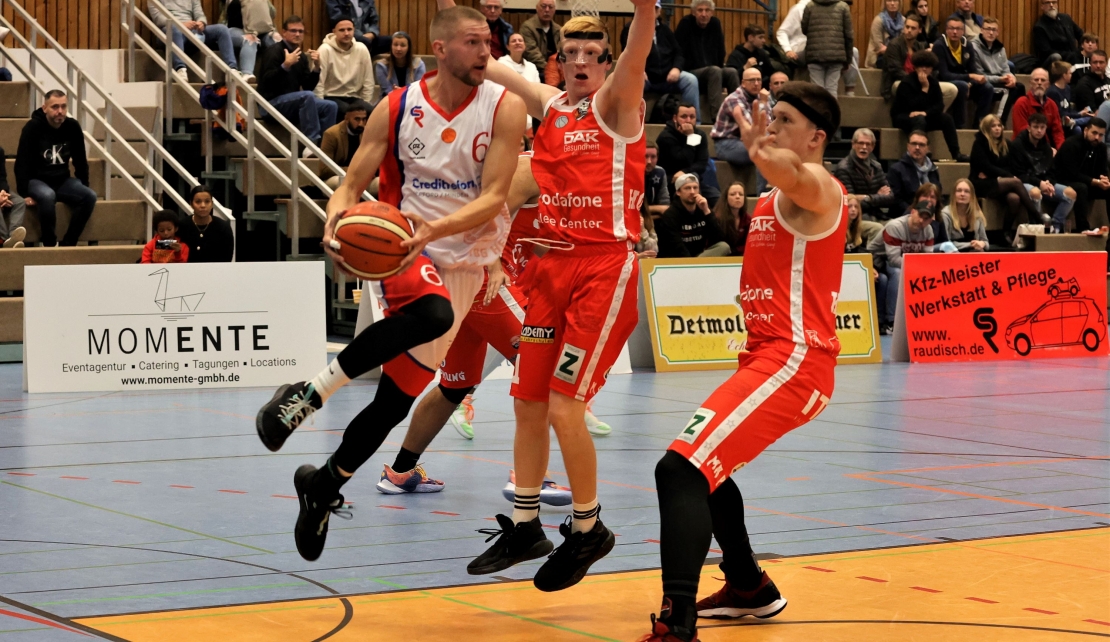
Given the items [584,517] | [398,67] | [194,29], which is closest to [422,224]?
[584,517]

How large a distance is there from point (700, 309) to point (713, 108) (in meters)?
6.46

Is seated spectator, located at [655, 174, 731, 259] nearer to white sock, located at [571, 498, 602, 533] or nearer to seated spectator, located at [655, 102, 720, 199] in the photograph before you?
seated spectator, located at [655, 102, 720, 199]

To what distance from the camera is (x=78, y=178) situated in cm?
1473

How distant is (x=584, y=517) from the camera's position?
5430mm

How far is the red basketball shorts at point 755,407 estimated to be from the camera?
4555 mm

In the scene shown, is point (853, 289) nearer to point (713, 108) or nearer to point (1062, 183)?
point (713, 108)

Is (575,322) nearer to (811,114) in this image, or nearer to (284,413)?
(284,413)

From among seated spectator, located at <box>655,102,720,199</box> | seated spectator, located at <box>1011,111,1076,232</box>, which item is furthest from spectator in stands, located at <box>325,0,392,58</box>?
seated spectator, located at <box>1011,111,1076,232</box>

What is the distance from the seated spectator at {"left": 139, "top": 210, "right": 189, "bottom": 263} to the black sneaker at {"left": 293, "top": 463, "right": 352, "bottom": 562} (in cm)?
800

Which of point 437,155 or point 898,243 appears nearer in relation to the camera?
point 437,155

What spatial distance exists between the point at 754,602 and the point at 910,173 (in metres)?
13.7

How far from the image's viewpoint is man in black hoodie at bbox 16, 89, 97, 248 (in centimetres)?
1421

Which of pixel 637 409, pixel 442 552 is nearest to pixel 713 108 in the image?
pixel 637 409

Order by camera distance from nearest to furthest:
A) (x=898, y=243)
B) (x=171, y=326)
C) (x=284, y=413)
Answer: (x=284, y=413), (x=171, y=326), (x=898, y=243)
